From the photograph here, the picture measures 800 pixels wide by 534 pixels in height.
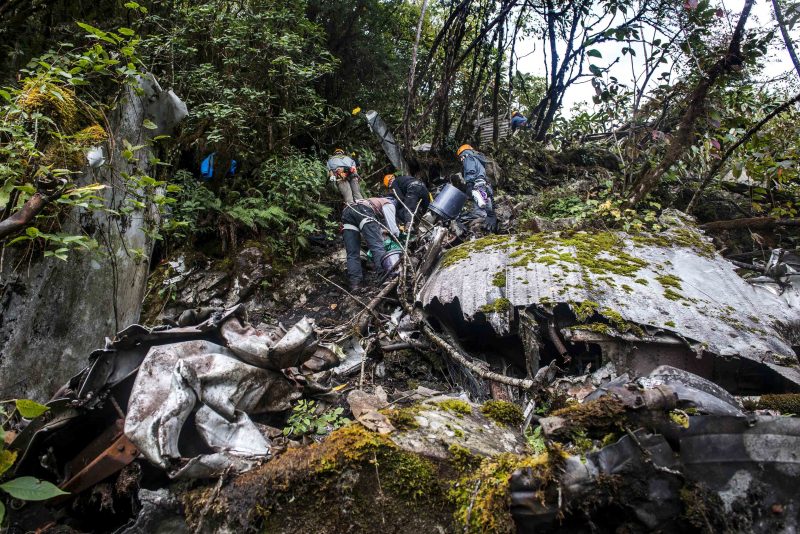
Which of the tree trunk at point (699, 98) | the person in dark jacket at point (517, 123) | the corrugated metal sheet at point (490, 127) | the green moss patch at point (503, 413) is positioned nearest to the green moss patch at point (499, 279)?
the green moss patch at point (503, 413)

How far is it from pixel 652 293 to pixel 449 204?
11.2ft

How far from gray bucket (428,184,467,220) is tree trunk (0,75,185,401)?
3675mm

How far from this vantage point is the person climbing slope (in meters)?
7.25

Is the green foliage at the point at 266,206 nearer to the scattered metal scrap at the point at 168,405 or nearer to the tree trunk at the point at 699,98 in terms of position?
the scattered metal scrap at the point at 168,405

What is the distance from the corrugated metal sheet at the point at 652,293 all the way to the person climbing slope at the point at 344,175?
371 centimetres

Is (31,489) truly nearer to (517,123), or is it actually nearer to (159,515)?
(159,515)

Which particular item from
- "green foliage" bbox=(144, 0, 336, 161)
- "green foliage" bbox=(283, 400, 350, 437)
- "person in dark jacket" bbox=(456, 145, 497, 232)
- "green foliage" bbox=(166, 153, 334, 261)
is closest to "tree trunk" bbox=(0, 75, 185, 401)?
"green foliage" bbox=(283, 400, 350, 437)

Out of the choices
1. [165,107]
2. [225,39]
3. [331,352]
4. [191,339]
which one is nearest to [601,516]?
[331,352]

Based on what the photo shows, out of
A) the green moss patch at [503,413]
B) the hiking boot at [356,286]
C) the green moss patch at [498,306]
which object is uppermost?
the green moss patch at [498,306]

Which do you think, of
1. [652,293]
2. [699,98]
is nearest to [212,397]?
[652,293]

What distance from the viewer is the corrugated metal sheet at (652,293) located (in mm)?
2876

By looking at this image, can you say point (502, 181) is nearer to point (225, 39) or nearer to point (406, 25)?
point (406, 25)

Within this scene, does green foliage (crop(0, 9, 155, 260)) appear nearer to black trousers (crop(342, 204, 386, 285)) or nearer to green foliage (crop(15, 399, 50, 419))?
green foliage (crop(15, 399, 50, 419))

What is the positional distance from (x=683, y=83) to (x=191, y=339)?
6.71 meters
